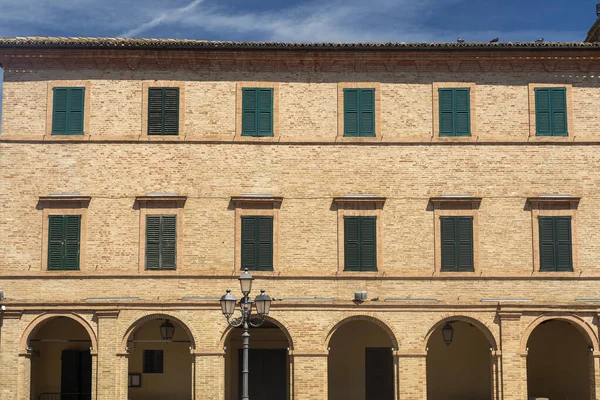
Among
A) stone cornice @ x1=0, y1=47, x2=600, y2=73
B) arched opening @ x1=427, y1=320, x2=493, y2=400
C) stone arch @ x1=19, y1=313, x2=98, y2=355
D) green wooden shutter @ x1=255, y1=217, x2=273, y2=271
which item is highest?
stone cornice @ x1=0, y1=47, x2=600, y2=73

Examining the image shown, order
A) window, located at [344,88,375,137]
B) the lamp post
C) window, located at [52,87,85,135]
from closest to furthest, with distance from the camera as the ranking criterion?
the lamp post < window, located at [52,87,85,135] < window, located at [344,88,375,137]

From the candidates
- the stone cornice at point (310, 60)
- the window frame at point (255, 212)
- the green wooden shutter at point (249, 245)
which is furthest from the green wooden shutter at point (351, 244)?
the stone cornice at point (310, 60)

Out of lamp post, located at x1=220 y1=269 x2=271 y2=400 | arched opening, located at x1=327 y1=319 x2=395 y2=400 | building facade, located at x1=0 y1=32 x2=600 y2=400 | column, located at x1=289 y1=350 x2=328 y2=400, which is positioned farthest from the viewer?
arched opening, located at x1=327 y1=319 x2=395 y2=400

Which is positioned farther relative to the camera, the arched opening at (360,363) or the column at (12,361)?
the arched opening at (360,363)

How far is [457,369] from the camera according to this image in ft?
98.1

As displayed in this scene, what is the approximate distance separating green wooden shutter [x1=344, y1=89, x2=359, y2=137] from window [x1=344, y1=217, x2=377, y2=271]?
2838mm

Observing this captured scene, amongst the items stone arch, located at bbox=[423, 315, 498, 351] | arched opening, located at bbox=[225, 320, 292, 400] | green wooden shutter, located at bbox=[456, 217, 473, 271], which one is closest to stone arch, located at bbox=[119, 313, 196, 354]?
arched opening, located at bbox=[225, 320, 292, 400]

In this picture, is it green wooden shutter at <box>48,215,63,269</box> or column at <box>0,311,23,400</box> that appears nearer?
column at <box>0,311,23,400</box>

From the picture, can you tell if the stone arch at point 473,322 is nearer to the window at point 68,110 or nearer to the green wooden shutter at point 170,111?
the green wooden shutter at point 170,111

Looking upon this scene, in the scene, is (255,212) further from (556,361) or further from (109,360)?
(556,361)

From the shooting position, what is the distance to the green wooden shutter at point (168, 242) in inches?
1051

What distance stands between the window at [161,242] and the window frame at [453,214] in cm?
797

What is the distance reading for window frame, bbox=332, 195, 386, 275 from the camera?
1053 inches

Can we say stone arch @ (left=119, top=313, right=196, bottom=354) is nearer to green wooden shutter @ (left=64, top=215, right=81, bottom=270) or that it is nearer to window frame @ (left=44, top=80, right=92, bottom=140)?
green wooden shutter @ (left=64, top=215, right=81, bottom=270)
